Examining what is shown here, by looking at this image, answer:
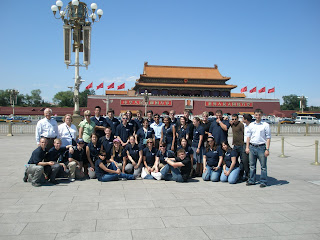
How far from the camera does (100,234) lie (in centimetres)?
323

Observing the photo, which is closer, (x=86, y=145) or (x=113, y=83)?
(x=86, y=145)

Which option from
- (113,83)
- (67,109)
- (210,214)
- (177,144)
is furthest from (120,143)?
(67,109)

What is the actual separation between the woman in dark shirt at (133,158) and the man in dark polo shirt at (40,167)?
157 centimetres

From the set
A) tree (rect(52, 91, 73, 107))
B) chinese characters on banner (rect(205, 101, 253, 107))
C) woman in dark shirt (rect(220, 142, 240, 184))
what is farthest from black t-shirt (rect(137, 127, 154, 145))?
tree (rect(52, 91, 73, 107))

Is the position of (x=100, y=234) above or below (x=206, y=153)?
below

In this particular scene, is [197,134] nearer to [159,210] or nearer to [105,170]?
[105,170]

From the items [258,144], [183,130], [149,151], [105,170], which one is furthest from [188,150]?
[105,170]

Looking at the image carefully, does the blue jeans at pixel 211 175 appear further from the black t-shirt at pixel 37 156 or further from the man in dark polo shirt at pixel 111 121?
the black t-shirt at pixel 37 156

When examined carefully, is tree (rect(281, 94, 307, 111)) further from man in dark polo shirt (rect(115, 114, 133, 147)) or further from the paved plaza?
the paved plaza

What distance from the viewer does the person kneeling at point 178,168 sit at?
5821 millimetres

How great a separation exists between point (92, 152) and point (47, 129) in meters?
1.13

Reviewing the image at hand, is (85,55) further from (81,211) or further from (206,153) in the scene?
(81,211)

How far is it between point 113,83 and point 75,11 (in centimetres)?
2611

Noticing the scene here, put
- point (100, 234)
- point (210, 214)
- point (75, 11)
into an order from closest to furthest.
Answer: point (100, 234), point (210, 214), point (75, 11)
